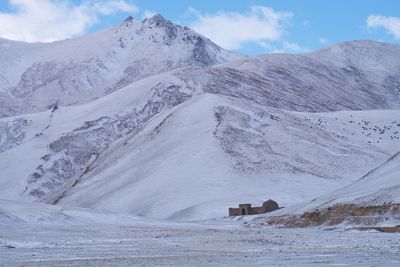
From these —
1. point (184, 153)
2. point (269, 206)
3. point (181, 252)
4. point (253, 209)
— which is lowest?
point (181, 252)

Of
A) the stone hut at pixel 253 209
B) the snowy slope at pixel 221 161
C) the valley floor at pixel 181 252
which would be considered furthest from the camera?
the snowy slope at pixel 221 161

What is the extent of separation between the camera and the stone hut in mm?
77188

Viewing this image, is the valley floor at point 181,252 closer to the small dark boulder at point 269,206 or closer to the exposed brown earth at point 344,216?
the exposed brown earth at point 344,216

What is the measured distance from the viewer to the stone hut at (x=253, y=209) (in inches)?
3039

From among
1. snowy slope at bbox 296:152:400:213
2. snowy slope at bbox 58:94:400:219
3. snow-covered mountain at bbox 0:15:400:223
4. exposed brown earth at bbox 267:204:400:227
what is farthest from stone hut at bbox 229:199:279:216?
exposed brown earth at bbox 267:204:400:227

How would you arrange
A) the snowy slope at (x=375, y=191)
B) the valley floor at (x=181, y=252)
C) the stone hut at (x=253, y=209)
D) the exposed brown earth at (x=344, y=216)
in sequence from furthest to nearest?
the stone hut at (x=253, y=209), the snowy slope at (x=375, y=191), the exposed brown earth at (x=344, y=216), the valley floor at (x=181, y=252)

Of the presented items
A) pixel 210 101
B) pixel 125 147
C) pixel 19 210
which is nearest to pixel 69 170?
pixel 125 147

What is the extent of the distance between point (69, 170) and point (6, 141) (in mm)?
40036

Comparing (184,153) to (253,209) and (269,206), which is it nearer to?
(253,209)

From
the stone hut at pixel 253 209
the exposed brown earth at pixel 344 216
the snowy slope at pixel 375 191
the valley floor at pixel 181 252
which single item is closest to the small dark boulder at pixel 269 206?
the stone hut at pixel 253 209

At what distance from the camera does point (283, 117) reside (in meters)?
134

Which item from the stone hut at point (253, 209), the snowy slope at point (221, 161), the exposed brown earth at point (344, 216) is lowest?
the exposed brown earth at point (344, 216)

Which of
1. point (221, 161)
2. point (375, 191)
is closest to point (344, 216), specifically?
point (375, 191)

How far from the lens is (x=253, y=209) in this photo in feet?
258
